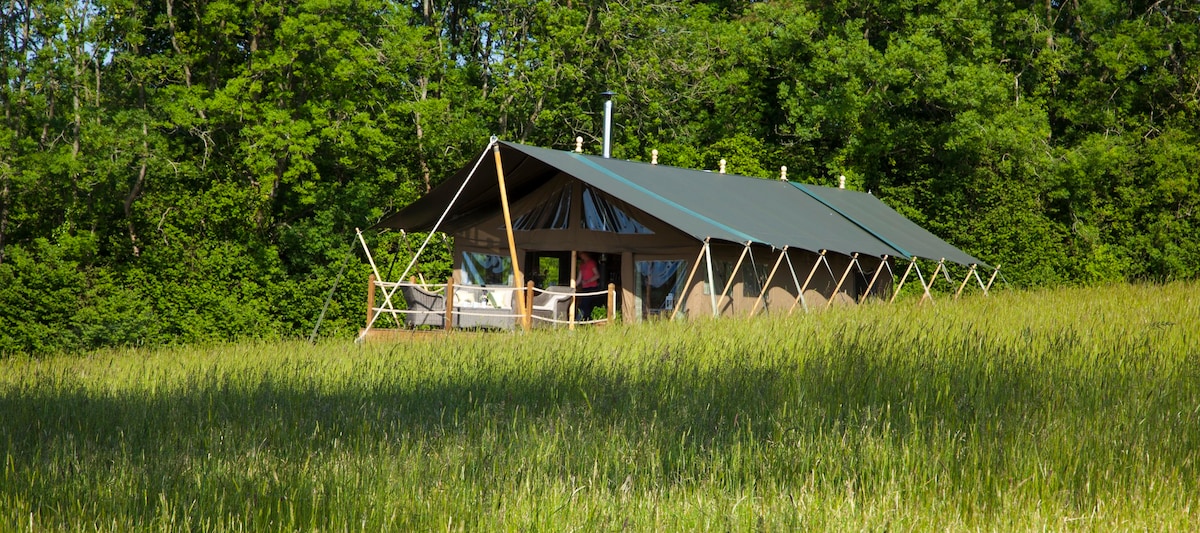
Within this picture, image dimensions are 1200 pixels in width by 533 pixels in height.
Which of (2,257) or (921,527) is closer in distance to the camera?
(921,527)

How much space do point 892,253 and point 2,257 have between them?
14722 mm

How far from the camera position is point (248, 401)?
5.70m

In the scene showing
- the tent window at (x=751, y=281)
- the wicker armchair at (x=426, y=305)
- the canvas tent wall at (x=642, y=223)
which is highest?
the canvas tent wall at (x=642, y=223)

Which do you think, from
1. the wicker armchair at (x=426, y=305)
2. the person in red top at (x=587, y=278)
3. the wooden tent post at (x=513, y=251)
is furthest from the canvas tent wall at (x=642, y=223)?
the wicker armchair at (x=426, y=305)

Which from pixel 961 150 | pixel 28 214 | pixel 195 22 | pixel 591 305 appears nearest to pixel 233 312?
pixel 28 214

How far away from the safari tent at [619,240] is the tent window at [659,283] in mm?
14

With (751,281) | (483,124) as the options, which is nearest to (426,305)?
(751,281)

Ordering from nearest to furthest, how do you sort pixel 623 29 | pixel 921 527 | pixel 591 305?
pixel 921 527, pixel 591 305, pixel 623 29

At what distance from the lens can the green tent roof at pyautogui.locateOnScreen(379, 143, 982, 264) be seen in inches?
495

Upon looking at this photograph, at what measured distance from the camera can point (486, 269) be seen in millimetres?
15078

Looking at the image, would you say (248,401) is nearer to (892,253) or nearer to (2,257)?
(892,253)

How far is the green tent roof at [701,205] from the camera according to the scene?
12562mm

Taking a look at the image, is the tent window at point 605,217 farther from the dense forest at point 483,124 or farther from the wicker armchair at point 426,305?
the dense forest at point 483,124

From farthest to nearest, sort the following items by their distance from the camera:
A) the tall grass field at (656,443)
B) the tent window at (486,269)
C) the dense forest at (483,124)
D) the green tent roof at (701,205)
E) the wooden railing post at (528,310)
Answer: the dense forest at (483,124), the tent window at (486,269), the green tent roof at (701,205), the wooden railing post at (528,310), the tall grass field at (656,443)
